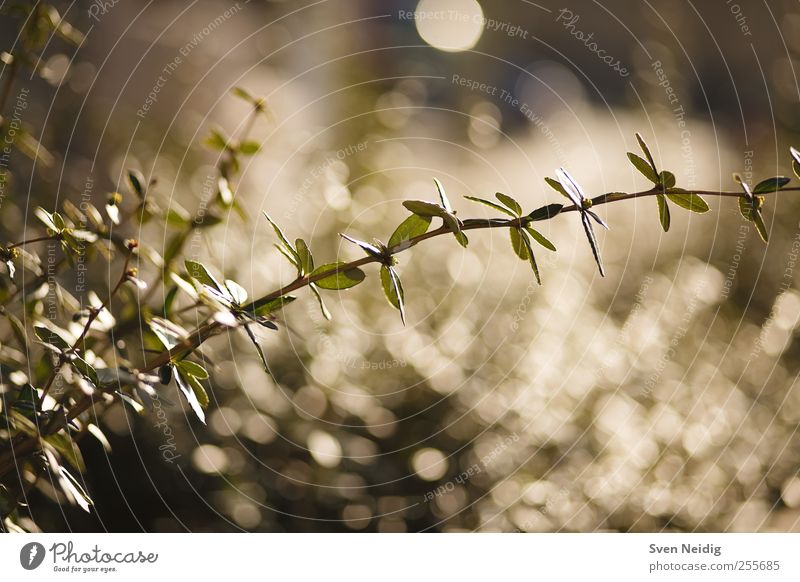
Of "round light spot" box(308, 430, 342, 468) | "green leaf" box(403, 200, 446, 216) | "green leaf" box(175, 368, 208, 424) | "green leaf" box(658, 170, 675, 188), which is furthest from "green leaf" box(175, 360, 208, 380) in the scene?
"round light spot" box(308, 430, 342, 468)

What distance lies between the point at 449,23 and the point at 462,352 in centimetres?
90


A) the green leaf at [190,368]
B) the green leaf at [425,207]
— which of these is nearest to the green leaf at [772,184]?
the green leaf at [425,207]

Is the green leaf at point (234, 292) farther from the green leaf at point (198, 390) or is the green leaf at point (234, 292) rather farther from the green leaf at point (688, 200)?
the green leaf at point (688, 200)

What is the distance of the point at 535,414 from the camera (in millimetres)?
682

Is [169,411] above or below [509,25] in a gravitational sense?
below

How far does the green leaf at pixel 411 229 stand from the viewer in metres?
0.30

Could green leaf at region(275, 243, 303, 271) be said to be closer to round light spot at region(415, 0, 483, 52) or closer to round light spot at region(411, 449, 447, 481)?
round light spot at region(411, 449, 447, 481)

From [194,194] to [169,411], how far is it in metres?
0.31

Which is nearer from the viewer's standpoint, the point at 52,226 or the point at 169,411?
the point at 52,226

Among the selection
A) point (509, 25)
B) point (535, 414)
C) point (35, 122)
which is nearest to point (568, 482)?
point (535, 414)

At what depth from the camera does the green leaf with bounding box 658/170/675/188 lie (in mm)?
298
